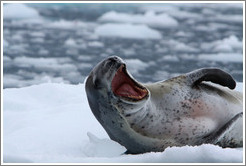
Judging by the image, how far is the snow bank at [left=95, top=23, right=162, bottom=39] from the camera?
14008mm

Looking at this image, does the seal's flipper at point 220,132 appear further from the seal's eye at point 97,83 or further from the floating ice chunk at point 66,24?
the floating ice chunk at point 66,24

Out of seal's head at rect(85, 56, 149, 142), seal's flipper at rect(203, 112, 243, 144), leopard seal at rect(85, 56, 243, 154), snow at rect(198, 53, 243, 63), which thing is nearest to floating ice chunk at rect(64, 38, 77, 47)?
snow at rect(198, 53, 243, 63)

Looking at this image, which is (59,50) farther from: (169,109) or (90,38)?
(169,109)

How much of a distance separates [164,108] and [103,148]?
0.52 meters

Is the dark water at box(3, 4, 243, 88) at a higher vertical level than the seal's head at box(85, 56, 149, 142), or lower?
lower

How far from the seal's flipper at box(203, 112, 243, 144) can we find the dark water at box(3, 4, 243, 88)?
4.99m

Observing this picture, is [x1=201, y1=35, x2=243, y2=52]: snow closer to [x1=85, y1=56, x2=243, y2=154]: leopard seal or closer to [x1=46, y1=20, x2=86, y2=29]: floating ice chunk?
[x1=46, y1=20, x2=86, y2=29]: floating ice chunk

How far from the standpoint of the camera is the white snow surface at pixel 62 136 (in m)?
3.39

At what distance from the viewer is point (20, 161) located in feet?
11.5

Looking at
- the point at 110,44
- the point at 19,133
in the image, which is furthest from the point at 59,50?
the point at 19,133

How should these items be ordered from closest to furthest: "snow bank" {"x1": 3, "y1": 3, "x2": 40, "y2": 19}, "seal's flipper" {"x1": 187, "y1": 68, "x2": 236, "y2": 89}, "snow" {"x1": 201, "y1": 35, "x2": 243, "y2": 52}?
1. "seal's flipper" {"x1": 187, "y1": 68, "x2": 236, "y2": 89}
2. "snow" {"x1": 201, "y1": 35, "x2": 243, "y2": 52}
3. "snow bank" {"x1": 3, "y1": 3, "x2": 40, "y2": 19}

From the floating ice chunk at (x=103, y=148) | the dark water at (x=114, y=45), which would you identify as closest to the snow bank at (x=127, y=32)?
the dark water at (x=114, y=45)

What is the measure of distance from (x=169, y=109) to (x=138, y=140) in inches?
13.8

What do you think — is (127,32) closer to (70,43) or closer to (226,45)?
(70,43)
